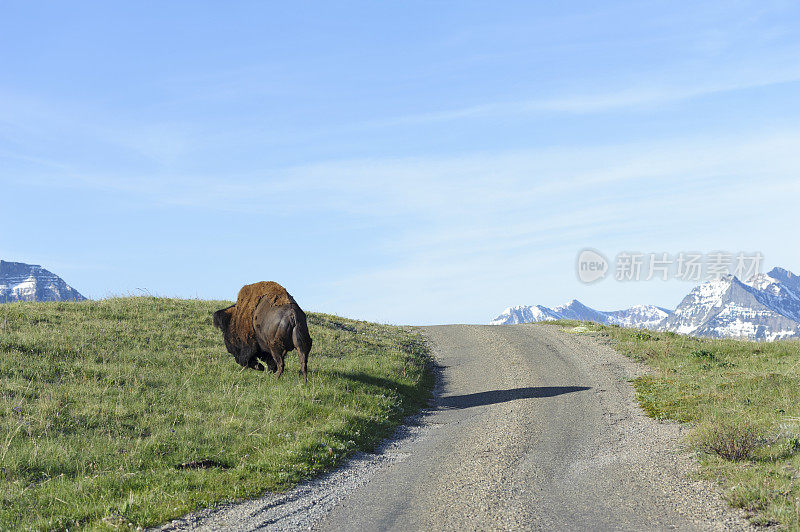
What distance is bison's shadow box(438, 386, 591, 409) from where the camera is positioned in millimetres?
17500

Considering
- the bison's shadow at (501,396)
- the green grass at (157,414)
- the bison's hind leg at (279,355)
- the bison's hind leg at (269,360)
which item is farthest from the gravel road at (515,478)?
the bison's hind leg at (269,360)

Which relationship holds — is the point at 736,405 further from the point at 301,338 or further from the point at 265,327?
the point at 265,327

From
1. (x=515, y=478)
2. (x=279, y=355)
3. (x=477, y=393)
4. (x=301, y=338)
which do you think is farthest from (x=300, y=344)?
(x=515, y=478)

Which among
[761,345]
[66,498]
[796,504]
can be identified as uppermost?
[761,345]

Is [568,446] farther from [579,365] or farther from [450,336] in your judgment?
[450,336]

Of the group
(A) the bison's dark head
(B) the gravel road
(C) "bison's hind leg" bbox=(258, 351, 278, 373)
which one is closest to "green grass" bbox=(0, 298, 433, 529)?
Result: (C) "bison's hind leg" bbox=(258, 351, 278, 373)

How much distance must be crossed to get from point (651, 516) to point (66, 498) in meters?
9.01

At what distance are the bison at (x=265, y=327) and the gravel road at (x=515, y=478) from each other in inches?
161

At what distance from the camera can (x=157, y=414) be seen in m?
13.5

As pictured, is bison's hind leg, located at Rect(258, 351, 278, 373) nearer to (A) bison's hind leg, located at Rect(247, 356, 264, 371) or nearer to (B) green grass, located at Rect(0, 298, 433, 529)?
(A) bison's hind leg, located at Rect(247, 356, 264, 371)

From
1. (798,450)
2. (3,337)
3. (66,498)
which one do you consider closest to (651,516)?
(798,450)

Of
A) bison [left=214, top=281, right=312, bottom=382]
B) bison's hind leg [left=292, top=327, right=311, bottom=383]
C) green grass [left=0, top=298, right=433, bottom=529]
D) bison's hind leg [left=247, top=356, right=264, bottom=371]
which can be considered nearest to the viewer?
green grass [left=0, top=298, right=433, bottom=529]

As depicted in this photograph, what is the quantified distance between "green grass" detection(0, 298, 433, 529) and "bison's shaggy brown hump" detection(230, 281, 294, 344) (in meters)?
1.18

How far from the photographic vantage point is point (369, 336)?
28.0 m
